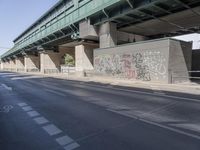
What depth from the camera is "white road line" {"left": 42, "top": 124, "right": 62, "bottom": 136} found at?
5434mm

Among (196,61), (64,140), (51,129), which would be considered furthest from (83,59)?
(64,140)

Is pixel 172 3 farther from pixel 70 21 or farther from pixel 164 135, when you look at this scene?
pixel 164 135

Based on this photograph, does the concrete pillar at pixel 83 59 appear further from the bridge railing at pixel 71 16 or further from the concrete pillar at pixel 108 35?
the concrete pillar at pixel 108 35

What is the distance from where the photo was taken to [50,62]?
179ft

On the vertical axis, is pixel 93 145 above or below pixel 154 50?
below

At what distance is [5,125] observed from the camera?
6270 millimetres

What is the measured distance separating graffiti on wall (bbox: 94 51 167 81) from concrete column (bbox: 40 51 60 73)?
26.6 metres

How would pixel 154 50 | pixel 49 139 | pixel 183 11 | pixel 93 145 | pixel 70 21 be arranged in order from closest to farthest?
1. pixel 93 145
2. pixel 49 139
3. pixel 154 50
4. pixel 183 11
5. pixel 70 21

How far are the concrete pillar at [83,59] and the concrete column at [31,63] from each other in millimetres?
41579

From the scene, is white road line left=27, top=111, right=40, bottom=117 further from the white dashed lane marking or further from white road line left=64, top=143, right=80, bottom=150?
white road line left=64, top=143, right=80, bottom=150

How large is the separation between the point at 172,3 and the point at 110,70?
1057cm

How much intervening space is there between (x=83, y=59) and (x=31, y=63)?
143ft

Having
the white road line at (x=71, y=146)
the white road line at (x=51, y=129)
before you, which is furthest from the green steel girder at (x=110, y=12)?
the white road line at (x=71, y=146)

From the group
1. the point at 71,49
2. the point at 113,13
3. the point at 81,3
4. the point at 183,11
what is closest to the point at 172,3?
the point at 183,11
